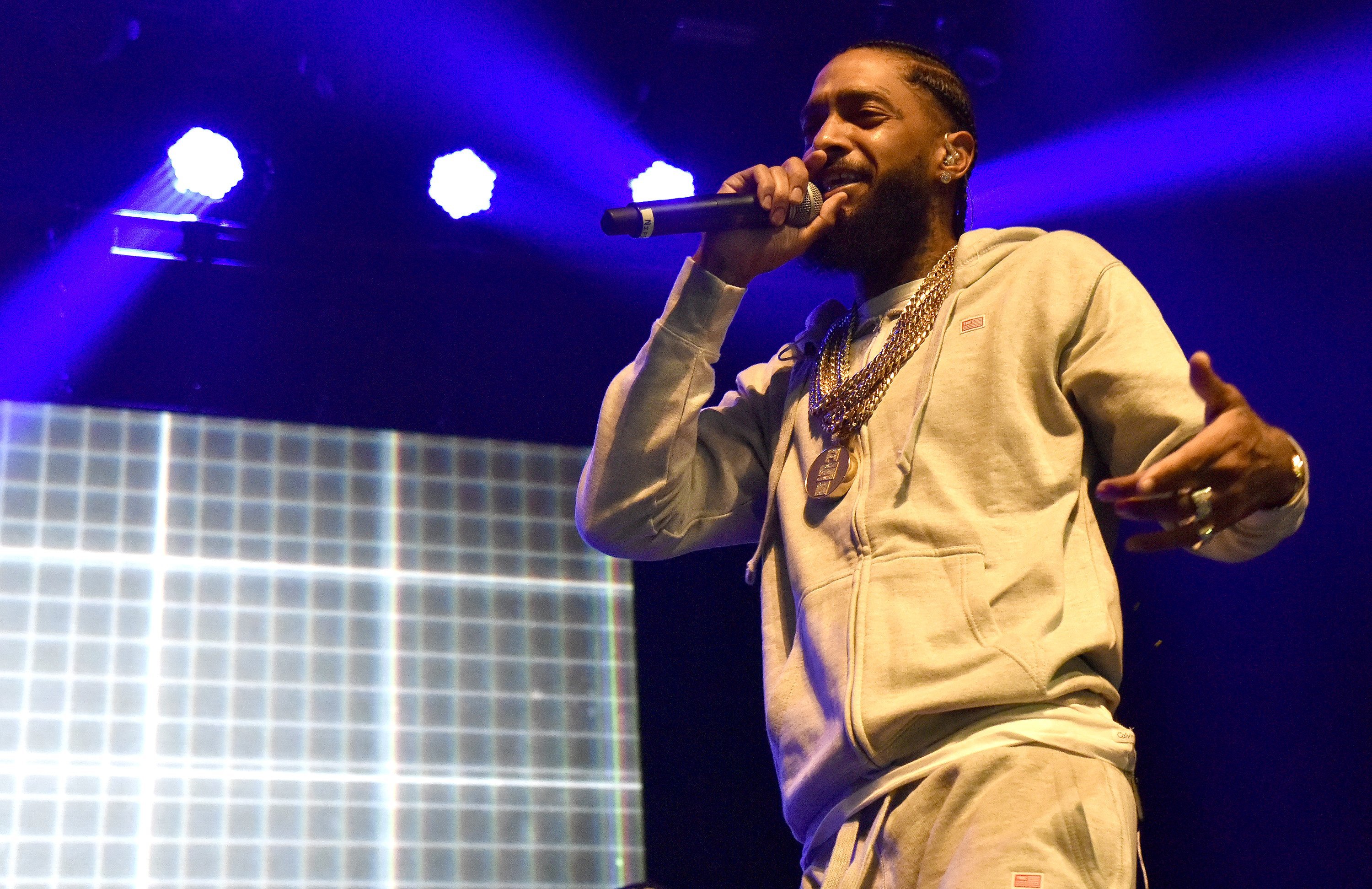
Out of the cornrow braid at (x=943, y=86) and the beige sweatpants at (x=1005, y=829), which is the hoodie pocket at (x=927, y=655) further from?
the cornrow braid at (x=943, y=86)

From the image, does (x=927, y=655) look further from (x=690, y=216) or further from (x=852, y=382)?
(x=690, y=216)

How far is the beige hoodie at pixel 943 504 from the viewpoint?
152cm

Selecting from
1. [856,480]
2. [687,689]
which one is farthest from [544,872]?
[856,480]

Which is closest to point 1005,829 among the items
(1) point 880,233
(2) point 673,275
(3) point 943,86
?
(1) point 880,233

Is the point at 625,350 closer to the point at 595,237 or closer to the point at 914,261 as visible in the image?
the point at 595,237

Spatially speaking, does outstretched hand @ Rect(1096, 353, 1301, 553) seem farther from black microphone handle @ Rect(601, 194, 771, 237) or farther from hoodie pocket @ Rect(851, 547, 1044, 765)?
black microphone handle @ Rect(601, 194, 771, 237)

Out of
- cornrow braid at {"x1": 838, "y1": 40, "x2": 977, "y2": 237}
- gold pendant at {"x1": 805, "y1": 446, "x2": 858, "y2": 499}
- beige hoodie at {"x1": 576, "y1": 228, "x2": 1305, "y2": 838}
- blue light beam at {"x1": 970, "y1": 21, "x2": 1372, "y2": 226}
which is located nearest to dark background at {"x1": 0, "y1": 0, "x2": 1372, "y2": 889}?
blue light beam at {"x1": 970, "y1": 21, "x2": 1372, "y2": 226}

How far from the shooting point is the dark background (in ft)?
9.61

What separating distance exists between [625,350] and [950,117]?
1.65 metres

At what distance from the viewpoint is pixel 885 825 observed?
5.03 ft

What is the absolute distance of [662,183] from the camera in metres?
3.38

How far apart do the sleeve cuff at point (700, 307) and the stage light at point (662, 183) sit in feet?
5.23

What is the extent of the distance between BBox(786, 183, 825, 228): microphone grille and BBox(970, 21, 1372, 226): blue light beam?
1.49 metres

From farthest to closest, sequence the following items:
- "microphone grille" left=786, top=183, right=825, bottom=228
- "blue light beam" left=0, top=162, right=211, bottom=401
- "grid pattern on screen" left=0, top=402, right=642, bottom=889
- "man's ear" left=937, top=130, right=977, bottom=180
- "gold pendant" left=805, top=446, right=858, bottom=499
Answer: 1. "blue light beam" left=0, top=162, right=211, bottom=401
2. "grid pattern on screen" left=0, top=402, right=642, bottom=889
3. "man's ear" left=937, top=130, right=977, bottom=180
4. "microphone grille" left=786, top=183, right=825, bottom=228
5. "gold pendant" left=805, top=446, right=858, bottom=499
